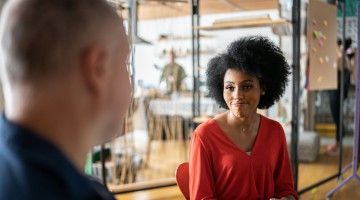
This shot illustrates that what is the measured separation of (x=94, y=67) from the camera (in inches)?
20.5

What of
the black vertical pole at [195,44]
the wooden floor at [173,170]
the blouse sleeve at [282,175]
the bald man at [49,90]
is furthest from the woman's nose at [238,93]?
the wooden floor at [173,170]

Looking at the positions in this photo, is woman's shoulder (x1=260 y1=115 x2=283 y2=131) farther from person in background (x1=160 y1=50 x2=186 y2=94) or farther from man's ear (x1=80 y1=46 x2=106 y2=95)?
person in background (x1=160 y1=50 x2=186 y2=94)

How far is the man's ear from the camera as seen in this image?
0.51 meters

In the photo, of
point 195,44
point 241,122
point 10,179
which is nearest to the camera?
point 10,179

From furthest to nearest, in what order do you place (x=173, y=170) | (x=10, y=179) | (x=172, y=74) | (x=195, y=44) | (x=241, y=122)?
1. (x=172, y=74)
2. (x=173, y=170)
3. (x=195, y=44)
4. (x=241, y=122)
5. (x=10, y=179)

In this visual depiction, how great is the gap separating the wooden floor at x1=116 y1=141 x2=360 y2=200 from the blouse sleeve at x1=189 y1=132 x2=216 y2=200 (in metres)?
1.74

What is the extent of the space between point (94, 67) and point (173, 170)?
3498mm

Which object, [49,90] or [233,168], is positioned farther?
[233,168]

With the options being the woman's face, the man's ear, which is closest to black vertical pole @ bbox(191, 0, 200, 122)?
the woman's face

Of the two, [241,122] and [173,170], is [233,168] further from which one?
[173,170]

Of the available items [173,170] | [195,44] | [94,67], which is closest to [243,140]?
[94,67]

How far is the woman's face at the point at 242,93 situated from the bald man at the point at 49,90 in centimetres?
102

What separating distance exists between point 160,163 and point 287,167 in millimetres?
2823

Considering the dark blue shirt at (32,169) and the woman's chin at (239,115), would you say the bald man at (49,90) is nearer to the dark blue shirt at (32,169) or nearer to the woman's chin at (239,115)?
the dark blue shirt at (32,169)
